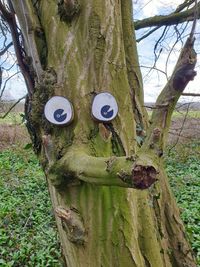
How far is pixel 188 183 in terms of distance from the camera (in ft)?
17.3

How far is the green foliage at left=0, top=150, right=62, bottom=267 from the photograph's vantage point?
322 centimetres

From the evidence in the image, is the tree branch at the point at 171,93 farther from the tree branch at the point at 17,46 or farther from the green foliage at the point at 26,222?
the green foliage at the point at 26,222

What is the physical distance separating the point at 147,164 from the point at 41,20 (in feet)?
2.41

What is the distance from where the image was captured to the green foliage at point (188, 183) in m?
3.56

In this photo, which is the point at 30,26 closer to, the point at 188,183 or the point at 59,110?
the point at 59,110

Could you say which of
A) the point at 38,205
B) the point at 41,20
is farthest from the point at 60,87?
the point at 38,205

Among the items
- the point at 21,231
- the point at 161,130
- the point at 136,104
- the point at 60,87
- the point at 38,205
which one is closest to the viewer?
the point at 161,130

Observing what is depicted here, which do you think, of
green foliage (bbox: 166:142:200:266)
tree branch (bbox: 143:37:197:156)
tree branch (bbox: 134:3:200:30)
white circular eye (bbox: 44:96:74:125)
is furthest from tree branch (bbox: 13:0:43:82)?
green foliage (bbox: 166:142:200:266)

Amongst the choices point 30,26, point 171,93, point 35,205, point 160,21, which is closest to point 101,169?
point 171,93

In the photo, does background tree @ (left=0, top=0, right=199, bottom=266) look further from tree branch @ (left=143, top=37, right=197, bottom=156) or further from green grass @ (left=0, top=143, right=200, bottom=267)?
green grass @ (left=0, top=143, right=200, bottom=267)

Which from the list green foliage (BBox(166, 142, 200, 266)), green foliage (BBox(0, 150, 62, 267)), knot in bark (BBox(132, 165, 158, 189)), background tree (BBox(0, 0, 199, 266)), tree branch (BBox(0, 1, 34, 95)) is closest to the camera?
→ knot in bark (BBox(132, 165, 158, 189))

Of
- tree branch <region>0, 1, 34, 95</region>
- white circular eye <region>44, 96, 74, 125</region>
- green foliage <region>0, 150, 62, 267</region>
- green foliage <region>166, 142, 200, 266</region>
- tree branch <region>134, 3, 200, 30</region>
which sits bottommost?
green foliage <region>0, 150, 62, 267</region>

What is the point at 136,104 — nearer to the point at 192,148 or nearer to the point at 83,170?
the point at 83,170

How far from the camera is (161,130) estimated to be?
83cm
